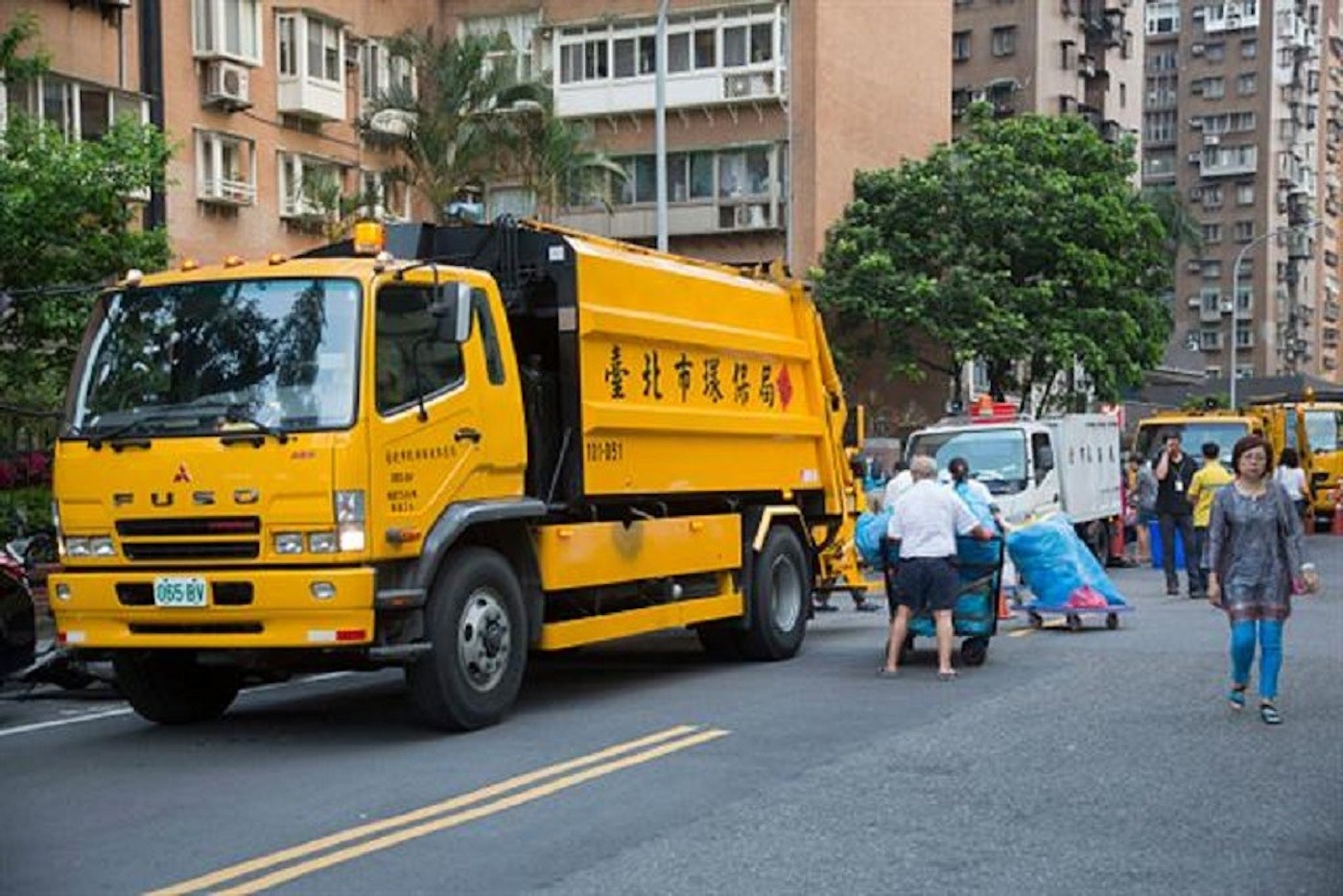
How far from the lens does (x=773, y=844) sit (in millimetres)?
6754

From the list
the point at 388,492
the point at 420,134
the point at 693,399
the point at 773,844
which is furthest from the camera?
the point at 420,134

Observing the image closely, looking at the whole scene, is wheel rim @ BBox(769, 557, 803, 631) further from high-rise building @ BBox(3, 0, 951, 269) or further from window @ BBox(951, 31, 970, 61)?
window @ BBox(951, 31, 970, 61)

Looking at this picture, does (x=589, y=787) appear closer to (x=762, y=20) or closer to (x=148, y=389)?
(x=148, y=389)

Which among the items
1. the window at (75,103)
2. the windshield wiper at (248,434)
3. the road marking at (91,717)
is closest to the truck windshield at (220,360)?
the windshield wiper at (248,434)

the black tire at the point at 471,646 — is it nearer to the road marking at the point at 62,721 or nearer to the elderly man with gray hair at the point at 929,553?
the road marking at the point at 62,721

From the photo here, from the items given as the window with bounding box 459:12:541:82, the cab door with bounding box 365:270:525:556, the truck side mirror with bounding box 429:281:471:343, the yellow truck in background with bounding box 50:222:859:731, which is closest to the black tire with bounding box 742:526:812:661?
the yellow truck in background with bounding box 50:222:859:731

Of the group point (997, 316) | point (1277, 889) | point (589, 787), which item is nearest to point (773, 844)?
point (589, 787)

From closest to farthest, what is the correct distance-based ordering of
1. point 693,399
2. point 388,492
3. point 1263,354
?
point 388,492
point 693,399
point 1263,354

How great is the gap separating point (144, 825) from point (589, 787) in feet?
Answer: 6.70

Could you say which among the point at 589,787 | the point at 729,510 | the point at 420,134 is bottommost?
the point at 589,787

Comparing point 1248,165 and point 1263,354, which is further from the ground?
point 1248,165

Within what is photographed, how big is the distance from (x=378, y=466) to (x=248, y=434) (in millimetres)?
706

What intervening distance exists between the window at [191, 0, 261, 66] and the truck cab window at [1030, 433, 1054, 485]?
641 inches

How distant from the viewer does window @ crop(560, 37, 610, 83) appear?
38.5 metres
